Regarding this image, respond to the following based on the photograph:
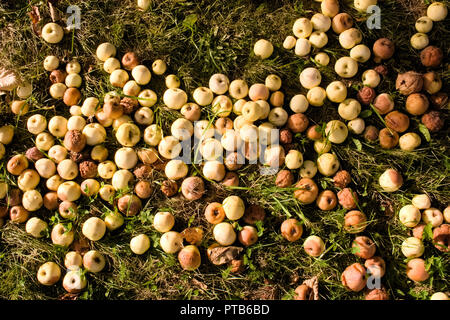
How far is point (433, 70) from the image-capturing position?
4.16 meters

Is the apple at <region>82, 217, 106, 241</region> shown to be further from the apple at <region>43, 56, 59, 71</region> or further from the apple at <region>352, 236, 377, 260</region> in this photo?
the apple at <region>352, 236, 377, 260</region>

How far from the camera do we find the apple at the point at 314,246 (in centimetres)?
376

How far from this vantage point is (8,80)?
168 inches

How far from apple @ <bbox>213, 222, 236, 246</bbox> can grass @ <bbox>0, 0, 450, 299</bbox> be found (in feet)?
0.55

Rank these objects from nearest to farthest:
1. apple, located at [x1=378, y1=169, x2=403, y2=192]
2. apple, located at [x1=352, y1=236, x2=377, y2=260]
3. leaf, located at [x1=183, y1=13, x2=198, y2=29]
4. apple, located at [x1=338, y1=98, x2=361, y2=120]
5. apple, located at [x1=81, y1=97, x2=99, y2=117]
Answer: apple, located at [x1=352, y1=236, x2=377, y2=260]
apple, located at [x1=378, y1=169, x2=403, y2=192]
apple, located at [x1=338, y1=98, x2=361, y2=120]
apple, located at [x1=81, y1=97, x2=99, y2=117]
leaf, located at [x1=183, y1=13, x2=198, y2=29]

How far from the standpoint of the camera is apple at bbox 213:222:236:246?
3.78 meters

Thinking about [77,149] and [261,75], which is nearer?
[77,149]

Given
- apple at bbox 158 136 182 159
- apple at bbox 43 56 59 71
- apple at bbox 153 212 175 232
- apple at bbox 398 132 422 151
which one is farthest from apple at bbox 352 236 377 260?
apple at bbox 43 56 59 71

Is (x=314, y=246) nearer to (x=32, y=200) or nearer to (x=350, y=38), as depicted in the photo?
(x=350, y=38)

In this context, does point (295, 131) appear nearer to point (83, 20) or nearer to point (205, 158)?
point (205, 158)

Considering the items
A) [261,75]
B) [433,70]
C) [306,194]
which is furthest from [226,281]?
[433,70]
